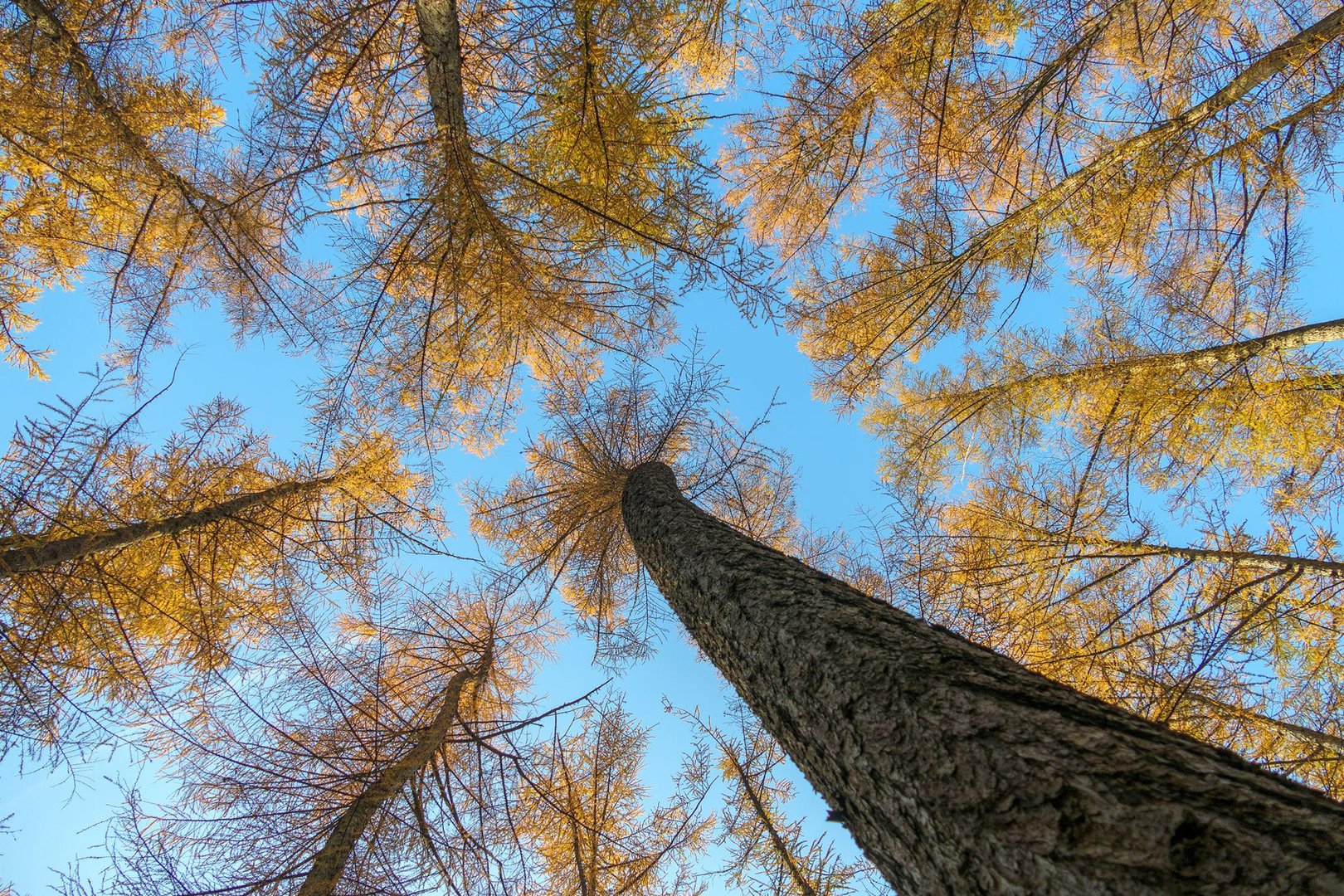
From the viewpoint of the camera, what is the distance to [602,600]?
5.45 m

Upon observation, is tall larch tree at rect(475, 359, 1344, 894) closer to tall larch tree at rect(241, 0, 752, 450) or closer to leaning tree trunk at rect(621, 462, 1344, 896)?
leaning tree trunk at rect(621, 462, 1344, 896)

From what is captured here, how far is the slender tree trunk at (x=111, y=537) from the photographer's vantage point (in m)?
2.96

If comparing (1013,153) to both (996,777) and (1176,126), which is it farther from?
(996,777)

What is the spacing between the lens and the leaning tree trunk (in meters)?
0.84

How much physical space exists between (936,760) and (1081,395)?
16.3 feet

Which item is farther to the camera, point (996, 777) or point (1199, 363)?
point (1199, 363)

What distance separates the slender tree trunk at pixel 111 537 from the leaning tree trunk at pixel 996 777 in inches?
143

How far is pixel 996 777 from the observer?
112 cm

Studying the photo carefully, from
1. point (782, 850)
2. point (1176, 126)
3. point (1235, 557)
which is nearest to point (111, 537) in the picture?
point (782, 850)

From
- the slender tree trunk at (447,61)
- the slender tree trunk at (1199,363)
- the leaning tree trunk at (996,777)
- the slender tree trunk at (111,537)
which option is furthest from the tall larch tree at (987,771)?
the slender tree trunk at (111,537)

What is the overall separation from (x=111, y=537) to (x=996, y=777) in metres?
4.92

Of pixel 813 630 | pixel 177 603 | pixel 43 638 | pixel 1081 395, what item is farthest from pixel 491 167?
pixel 1081 395

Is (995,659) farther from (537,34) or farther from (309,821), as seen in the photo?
(309,821)

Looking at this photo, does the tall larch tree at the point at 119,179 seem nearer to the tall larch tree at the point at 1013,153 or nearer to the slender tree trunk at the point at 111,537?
the slender tree trunk at the point at 111,537
